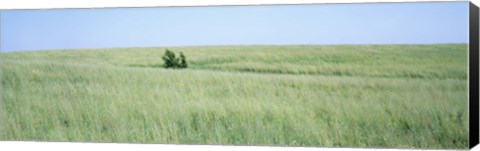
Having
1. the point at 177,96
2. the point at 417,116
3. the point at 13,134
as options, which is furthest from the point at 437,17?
the point at 13,134

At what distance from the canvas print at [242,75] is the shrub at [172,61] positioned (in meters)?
0.01

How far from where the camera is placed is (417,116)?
943 centimetres

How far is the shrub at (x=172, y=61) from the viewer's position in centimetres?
1038

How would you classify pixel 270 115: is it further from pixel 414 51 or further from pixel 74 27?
pixel 74 27

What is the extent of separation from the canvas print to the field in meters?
0.01

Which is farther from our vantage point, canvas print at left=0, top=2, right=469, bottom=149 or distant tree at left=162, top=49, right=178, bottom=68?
distant tree at left=162, top=49, right=178, bottom=68

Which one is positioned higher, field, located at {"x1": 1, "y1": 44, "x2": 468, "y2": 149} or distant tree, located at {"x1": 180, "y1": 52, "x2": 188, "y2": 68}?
distant tree, located at {"x1": 180, "y1": 52, "x2": 188, "y2": 68}

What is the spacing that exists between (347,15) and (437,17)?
975 millimetres

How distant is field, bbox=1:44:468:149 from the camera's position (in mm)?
9438

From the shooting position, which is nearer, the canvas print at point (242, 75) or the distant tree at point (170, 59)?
the canvas print at point (242, 75)

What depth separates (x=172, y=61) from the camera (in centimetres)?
1043

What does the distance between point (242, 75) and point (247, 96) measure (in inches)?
10.5

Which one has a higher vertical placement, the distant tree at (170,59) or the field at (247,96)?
the distant tree at (170,59)

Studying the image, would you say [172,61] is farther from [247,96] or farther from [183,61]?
[247,96]
